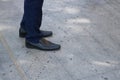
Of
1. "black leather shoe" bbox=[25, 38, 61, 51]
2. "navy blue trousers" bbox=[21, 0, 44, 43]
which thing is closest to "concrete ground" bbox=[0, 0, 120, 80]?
"black leather shoe" bbox=[25, 38, 61, 51]

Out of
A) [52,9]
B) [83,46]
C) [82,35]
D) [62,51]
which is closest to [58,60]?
[62,51]

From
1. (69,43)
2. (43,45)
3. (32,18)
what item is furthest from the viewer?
(69,43)

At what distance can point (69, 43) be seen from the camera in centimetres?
355

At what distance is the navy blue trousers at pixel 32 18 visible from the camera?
3.17 meters

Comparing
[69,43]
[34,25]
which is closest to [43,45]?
[34,25]

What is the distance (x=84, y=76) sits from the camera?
2.96 meters

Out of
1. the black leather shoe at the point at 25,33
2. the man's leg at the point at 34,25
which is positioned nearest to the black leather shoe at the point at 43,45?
the man's leg at the point at 34,25

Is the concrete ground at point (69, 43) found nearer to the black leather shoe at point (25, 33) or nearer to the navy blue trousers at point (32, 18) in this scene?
the black leather shoe at point (25, 33)

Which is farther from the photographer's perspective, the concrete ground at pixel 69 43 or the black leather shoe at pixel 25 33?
the black leather shoe at pixel 25 33

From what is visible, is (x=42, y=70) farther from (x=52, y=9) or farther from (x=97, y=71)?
(x=52, y=9)

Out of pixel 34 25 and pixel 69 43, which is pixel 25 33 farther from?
pixel 69 43

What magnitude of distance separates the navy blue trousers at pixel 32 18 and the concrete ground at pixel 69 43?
0.56 ft

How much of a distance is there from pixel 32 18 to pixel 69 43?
601 mm

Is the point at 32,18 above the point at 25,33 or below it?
above
